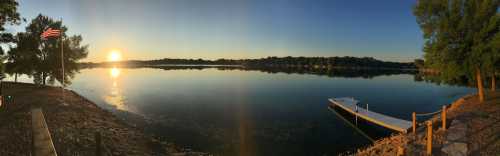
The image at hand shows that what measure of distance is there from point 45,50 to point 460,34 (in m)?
53.4

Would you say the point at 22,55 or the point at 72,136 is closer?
the point at 72,136

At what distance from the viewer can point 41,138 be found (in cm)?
1395

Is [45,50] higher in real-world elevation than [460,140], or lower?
higher

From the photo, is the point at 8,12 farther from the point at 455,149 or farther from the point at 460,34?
the point at 460,34

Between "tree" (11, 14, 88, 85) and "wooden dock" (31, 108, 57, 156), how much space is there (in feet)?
80.2

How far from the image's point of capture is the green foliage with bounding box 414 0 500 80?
22173mm

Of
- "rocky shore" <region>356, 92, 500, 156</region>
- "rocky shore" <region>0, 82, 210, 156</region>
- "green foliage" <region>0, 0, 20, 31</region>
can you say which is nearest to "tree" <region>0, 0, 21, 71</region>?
"green foliage" <region>0, 0, 20, 31</region>

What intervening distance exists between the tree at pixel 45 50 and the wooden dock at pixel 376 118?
40456 mm

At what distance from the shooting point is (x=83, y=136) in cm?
1605

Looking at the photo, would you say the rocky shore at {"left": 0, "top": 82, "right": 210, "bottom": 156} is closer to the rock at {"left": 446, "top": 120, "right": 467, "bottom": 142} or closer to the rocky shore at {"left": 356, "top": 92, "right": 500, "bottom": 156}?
the rocky shore at {"left": 356, "top": 92, "right": 500, "bottom": 156}

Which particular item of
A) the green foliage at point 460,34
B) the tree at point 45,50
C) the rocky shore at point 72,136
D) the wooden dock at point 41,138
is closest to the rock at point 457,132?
the green foliage at point 460,34

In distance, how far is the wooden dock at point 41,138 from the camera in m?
12.1

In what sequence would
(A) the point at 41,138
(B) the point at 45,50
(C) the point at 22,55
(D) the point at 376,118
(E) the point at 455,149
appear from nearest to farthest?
(E) the point at 455,149
(A) the point at 41,138
(D) the point at 376,118
(C) the point at 22,55
(B) the point at 45,50

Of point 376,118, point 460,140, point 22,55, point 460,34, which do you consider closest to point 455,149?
point 460,140
